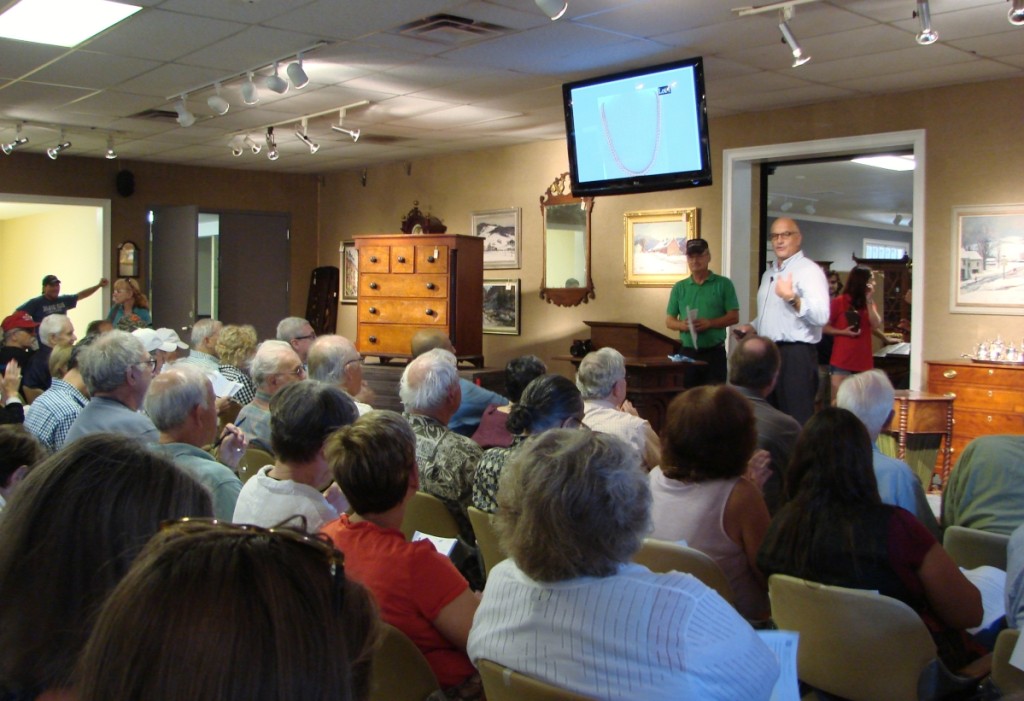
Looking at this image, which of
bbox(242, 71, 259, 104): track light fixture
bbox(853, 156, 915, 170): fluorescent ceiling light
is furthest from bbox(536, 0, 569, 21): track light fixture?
bbox(853, 156, 915, 170): fluorescent ceiling light

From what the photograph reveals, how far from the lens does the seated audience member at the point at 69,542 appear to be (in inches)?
41.1

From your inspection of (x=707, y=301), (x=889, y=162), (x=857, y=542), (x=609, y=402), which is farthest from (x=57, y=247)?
(x=857, y=542)

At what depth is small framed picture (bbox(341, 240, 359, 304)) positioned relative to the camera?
11391mm

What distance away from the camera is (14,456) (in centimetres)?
227

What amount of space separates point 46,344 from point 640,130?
416 cm

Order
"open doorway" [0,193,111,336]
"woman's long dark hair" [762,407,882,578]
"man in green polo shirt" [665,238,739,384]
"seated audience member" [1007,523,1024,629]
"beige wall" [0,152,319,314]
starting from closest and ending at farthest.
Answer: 1. "seated audience member" [1007,523,1024,629]
2. "woman's long dark hair" [762,407,882,578]
3. "man in green polo shirt" [665,238,739,384]
4. "beige wall" [0,152,319,314]
5. "open doorway" [0,193,111,336]

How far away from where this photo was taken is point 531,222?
9.23m

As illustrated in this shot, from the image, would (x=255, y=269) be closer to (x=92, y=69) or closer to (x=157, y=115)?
(x=157, y=115)

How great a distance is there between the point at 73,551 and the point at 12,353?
619 cm

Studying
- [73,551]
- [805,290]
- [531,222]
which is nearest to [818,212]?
[531,222]

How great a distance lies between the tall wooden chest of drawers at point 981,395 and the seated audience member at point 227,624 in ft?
19.7

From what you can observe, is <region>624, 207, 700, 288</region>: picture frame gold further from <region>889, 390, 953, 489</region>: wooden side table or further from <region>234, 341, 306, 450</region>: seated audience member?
<region>234, 341, 306, 450</region>: seated audience member

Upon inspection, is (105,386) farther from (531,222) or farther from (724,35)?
(531,222)

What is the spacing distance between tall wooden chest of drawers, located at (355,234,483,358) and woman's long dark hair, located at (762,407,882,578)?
625cm
